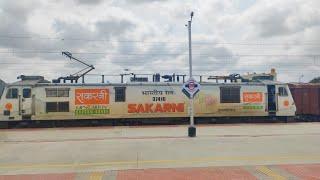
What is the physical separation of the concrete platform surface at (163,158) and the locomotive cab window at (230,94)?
11.6 meters

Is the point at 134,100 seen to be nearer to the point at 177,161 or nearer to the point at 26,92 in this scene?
the point at 26,92

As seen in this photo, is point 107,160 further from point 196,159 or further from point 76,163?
point 196,159

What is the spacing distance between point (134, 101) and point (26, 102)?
279 inches

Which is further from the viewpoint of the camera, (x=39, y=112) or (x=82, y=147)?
(x=39, y=112)

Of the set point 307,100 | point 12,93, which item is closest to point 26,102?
point 12,93

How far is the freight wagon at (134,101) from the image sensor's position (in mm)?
28375

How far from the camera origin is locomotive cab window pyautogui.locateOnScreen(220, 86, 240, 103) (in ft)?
101

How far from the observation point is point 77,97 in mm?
29000

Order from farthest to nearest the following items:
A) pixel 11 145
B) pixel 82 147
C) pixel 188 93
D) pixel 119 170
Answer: pixel 188 93 < pixel 11 145 < pixel 82 147 < pixel 119 170

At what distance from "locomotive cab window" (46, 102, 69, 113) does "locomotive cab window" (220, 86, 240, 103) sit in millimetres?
10809

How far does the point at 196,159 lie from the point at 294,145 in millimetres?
5023

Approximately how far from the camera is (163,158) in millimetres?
13695

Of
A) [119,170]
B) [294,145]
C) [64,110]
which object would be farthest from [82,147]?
[64,110]

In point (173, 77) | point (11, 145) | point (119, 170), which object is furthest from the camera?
point (173, 77)
